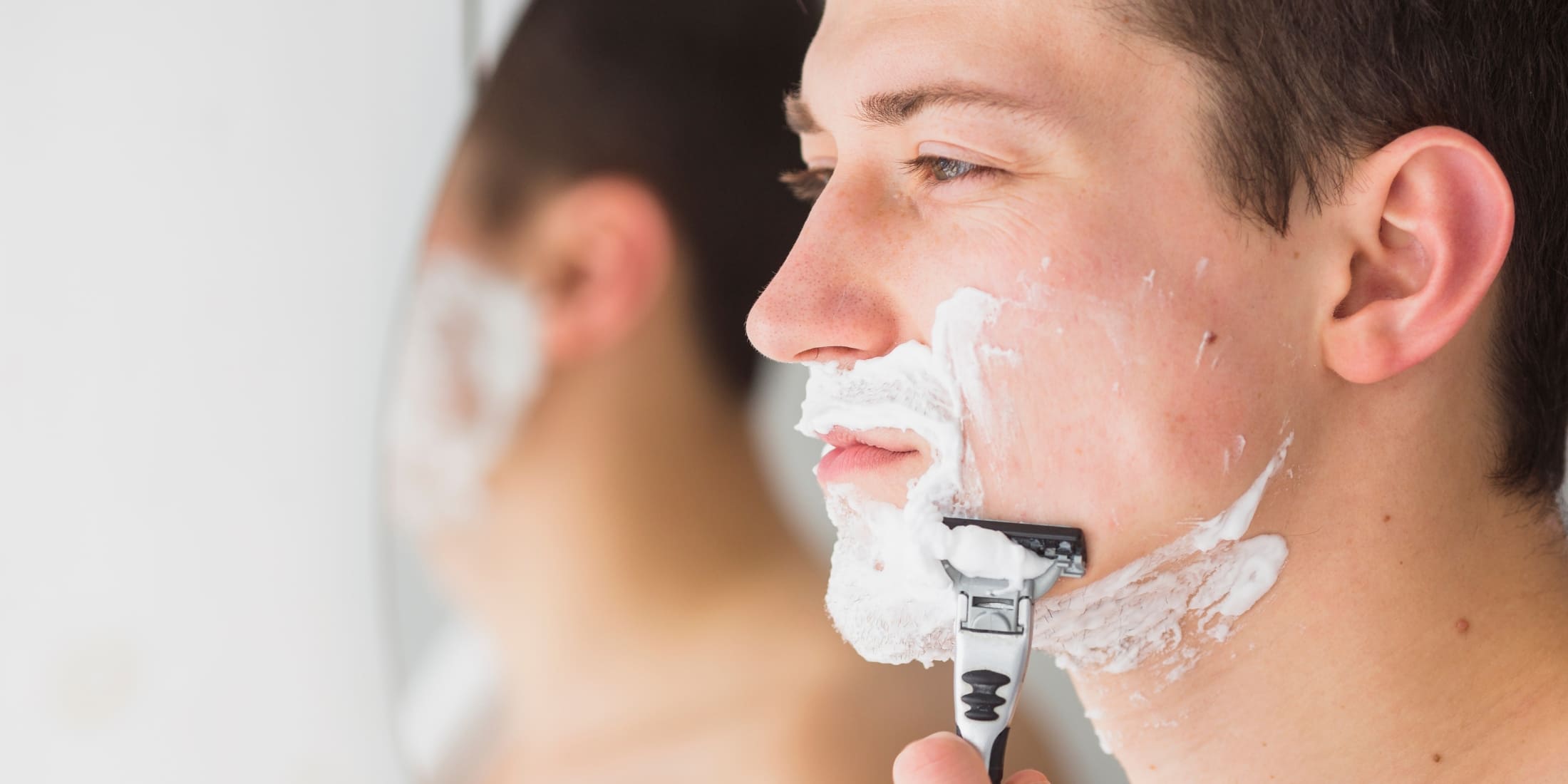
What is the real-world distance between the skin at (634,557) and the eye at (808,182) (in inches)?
6.3

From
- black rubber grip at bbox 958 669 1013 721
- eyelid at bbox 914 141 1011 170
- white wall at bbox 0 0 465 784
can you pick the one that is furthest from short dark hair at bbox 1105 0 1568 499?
white wall at bbox 0 0 465 784

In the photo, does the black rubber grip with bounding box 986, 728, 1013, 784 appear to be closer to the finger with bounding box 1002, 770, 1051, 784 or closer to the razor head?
the finger with bounding box 1002, 770, 1051, 784

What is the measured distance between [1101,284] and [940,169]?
140 millimetres

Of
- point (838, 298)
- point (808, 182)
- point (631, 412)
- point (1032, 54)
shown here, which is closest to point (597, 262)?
point (631, 412)

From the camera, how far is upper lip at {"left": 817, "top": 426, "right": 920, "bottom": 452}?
2.63 feet

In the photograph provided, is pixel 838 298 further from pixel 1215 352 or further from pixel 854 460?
pixel 1215 352

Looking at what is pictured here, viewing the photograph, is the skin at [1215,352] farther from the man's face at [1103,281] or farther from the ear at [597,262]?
the ear at [597,262]

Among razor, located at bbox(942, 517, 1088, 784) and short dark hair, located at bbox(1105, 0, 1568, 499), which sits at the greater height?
short dark hair, located at bbox(1105, 0, 1568, 499)

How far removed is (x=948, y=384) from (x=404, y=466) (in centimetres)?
72

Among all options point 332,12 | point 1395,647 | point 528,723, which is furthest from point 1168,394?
point 332,12

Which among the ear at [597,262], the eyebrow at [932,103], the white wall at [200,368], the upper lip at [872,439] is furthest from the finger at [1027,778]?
the white wall at [200,368]

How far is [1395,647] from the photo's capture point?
0.79 meters

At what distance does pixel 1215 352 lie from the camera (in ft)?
2.45

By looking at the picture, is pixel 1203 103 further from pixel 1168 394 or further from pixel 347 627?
pixel 347 627
